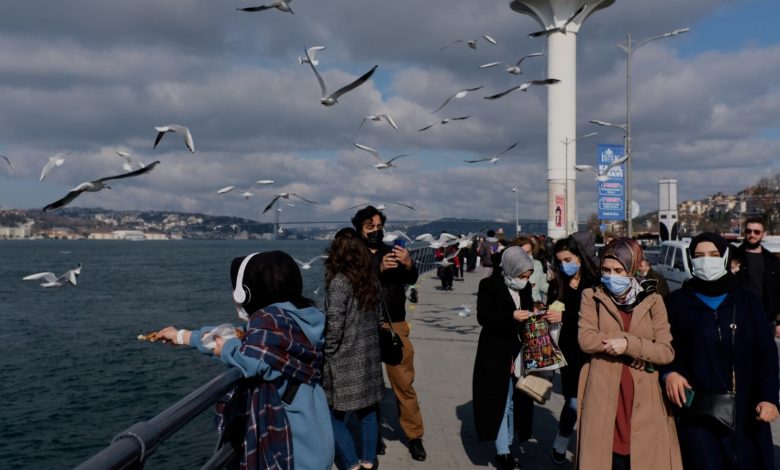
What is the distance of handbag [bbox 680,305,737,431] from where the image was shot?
3.81 metres

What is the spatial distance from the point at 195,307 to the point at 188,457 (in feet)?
84.5

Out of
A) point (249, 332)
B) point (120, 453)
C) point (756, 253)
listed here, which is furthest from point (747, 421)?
point (756, 253)

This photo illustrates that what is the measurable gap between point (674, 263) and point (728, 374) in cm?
1673

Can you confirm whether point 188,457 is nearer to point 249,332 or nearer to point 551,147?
point 249,332

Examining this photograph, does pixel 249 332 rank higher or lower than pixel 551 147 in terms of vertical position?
lower

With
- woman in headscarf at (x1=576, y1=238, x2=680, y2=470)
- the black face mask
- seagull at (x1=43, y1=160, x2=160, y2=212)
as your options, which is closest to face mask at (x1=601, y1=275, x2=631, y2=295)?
woman in headscarf at (x1=576, y1=238, x2=680, y2=470)

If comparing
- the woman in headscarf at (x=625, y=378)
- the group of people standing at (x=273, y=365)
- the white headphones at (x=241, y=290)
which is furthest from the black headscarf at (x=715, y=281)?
the white headphones at (x=241, y=290)

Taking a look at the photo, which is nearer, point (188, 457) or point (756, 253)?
point (756, 253)

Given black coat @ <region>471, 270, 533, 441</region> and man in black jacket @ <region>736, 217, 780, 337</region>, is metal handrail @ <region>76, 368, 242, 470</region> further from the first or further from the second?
man in black jacket @ <region>736, 217, 780, 337</region>

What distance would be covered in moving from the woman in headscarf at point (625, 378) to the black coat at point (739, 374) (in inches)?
6.3

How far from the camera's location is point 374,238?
5.59 metres

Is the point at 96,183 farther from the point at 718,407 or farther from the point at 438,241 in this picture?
the point at 438,241

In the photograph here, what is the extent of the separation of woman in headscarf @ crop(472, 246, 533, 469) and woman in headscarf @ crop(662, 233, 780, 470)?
1.52 metres

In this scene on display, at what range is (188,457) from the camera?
11.9 m
